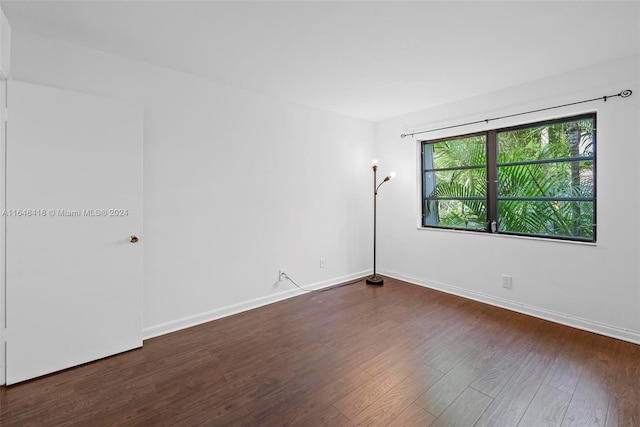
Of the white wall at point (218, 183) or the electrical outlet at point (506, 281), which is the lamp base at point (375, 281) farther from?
the electrical outlet at point (506, 281)

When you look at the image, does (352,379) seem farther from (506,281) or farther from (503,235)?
(503,235)

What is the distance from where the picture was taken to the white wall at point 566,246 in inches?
99.7

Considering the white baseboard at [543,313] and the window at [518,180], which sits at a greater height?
the window at [518,180]

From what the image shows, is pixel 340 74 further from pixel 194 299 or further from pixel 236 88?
pixel 194 299

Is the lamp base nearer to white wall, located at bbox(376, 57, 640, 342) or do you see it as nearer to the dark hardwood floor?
white wall, located at bbox(376, 57, 640, 342)

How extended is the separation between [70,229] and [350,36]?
2.57 metres

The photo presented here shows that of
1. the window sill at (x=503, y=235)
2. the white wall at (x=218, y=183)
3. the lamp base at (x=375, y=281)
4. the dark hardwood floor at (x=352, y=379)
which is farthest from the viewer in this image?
the lamp base at (x=375, y=281)

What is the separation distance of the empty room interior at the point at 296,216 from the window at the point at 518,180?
2cm

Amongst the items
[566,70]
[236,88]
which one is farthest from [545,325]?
[236,88]

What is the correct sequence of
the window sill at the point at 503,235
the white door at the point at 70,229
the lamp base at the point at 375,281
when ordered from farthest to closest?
the lamp base at the point at 375,281, the window sill at the point at 503,235, the white door at the point at 70,229

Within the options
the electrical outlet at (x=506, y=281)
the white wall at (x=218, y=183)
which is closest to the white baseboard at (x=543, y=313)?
the electrical outlet at (x=506, y=281)

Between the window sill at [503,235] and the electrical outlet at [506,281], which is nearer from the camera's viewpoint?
the window sill at [503,235]

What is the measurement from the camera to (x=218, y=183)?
3.03 m

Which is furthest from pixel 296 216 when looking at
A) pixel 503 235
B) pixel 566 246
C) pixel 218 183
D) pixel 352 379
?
pixel 566 246
